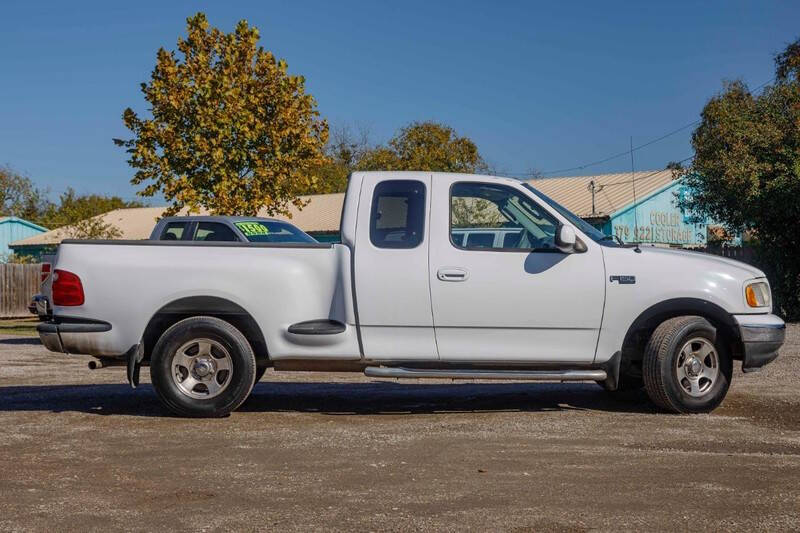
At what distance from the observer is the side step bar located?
8.41m

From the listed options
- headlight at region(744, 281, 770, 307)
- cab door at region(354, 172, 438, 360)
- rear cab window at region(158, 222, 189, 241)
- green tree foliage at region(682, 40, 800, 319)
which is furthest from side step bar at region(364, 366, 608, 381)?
green tree foliage at region(682, 40, 800, 319)

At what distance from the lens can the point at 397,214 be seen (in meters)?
8.77

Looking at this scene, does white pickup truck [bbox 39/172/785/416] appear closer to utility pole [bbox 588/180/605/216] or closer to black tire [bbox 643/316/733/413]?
black tire [bbox 643/316/733/413]

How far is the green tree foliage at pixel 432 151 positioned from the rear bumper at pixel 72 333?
55.2 metres

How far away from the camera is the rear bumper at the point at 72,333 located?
870 cm

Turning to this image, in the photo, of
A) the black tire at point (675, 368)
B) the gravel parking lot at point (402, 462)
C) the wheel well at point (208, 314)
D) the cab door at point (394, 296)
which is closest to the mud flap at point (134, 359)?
the wheel well at point (208, 314)

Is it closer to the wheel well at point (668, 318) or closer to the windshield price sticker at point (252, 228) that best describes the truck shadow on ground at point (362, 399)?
the wheel well at point (668, 318)

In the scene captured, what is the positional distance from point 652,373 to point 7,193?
299 ft

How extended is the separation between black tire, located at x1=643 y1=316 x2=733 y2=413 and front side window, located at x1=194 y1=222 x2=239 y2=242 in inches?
390

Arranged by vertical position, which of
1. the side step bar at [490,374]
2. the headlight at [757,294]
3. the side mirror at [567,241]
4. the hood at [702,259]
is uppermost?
the side mirror at [567,241]

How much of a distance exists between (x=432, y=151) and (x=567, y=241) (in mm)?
56603

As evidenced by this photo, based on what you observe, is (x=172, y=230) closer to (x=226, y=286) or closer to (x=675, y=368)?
(x=226, y=286)

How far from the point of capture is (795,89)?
25781mm

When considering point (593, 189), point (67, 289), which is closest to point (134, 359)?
point (67, 289)
